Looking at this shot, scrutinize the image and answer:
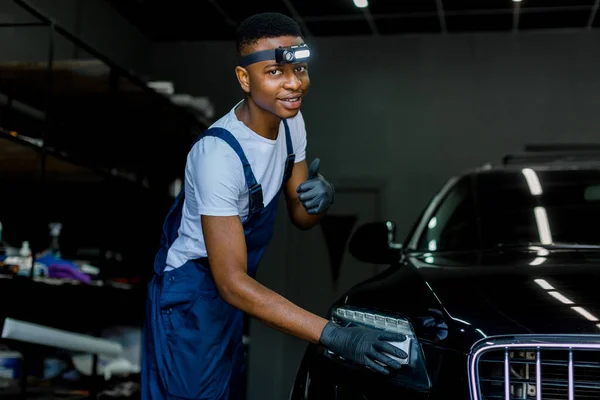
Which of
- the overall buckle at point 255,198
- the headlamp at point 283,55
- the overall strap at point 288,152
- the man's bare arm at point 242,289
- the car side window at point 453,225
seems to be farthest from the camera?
the car side window at point 453,225

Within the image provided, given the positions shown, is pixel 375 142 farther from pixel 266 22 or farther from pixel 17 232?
pixel 266 22

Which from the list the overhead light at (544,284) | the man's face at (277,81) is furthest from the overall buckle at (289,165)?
the overhead light at (544,284)

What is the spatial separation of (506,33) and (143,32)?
11.6 feet

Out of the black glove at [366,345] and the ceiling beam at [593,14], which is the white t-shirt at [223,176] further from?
the ceiling beam at [593,14]

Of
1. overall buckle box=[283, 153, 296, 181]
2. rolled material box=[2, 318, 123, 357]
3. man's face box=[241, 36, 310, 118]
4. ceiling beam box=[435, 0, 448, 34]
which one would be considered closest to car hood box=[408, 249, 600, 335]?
overall buckle box=[283, 153, 296, 181]

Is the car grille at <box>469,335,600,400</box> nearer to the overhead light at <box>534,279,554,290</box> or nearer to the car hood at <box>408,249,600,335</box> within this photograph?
the car hood at <box>408,249,600,335</box>

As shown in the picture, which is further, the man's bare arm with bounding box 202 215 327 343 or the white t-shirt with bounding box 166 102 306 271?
the white t-shirt with bounding box 166 102 306 271

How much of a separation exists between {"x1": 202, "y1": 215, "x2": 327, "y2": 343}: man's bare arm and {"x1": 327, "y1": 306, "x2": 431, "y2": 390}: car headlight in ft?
0.58

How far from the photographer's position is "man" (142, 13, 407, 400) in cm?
204

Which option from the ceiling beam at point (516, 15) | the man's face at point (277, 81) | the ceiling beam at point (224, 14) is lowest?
the man's face at point (277, 81)

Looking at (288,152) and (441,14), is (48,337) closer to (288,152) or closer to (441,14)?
(288,152)

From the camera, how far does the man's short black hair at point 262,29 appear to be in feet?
7.11

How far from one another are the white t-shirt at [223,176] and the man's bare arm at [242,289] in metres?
0.04

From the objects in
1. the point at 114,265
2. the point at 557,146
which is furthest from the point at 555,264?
the point at 557,146
